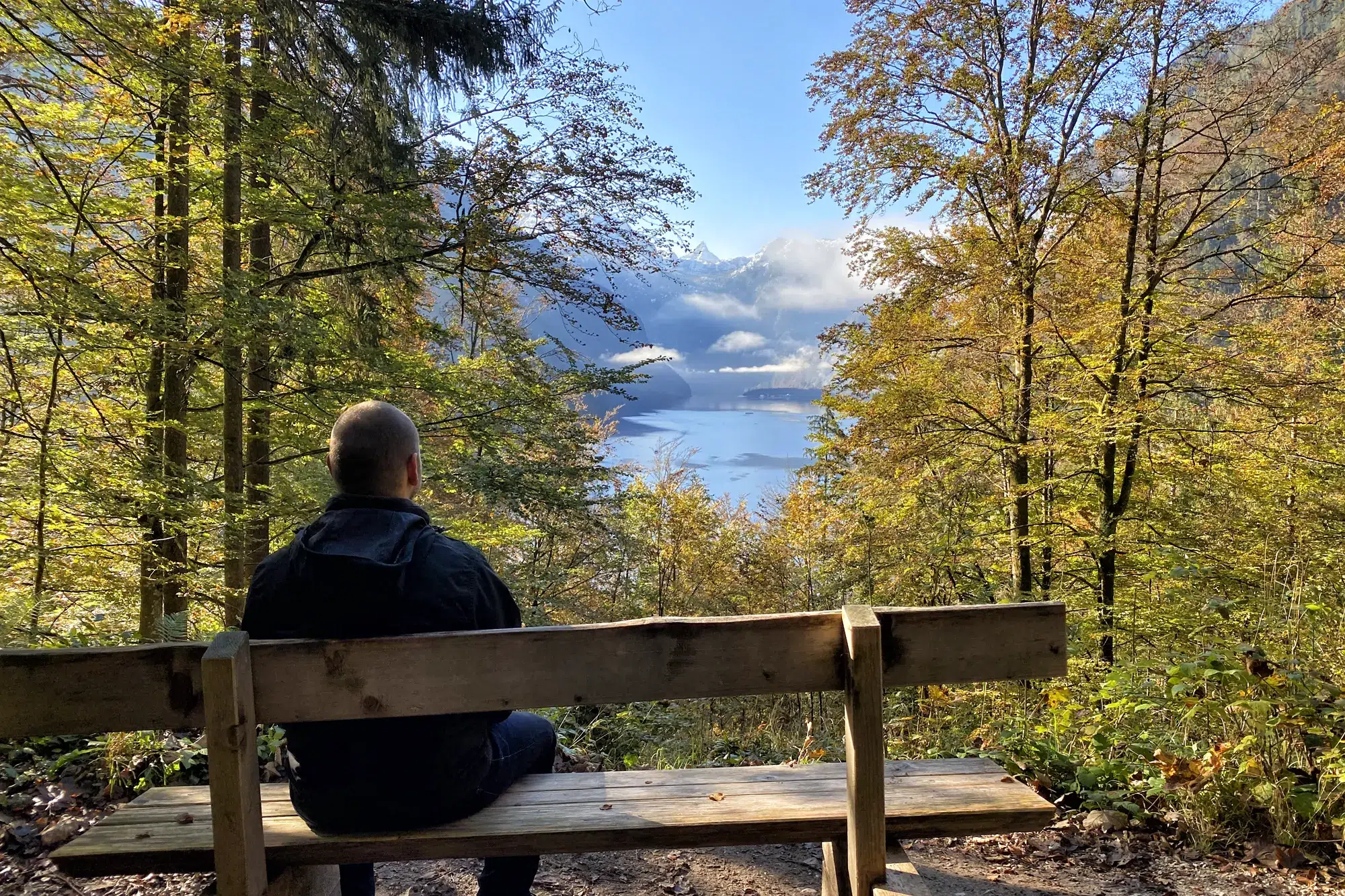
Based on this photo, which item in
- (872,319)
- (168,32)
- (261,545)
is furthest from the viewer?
(872,319)

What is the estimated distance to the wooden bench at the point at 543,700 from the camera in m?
1.65

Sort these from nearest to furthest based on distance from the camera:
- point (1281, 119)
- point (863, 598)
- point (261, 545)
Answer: point (1281, 119) → point (261, 545) → point (863, 598)

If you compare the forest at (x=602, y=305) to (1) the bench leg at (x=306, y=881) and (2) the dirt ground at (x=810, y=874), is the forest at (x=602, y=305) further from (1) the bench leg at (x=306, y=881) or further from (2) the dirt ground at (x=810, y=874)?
(1) the bench leg at (x=306, y=881)

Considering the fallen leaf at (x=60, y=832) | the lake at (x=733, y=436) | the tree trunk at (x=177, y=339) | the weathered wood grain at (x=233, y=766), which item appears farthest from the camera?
the lake at (x=733, y=436)

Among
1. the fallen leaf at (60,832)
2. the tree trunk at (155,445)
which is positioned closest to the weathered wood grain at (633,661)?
the fallen leaf at (60,832)

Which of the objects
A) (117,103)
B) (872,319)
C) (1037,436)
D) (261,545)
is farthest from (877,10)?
(261,545)

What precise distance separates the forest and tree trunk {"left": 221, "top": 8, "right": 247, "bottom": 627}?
0.04 meters

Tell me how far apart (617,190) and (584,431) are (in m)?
2.94

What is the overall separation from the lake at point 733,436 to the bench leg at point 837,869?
43.0 metres

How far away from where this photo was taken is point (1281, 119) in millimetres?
6430

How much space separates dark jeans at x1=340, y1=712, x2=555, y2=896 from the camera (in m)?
2.04

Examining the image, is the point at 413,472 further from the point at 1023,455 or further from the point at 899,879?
the point at 1023,455

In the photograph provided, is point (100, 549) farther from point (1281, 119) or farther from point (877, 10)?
point (1281, 119)

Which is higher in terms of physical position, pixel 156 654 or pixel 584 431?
pixel 584 431
